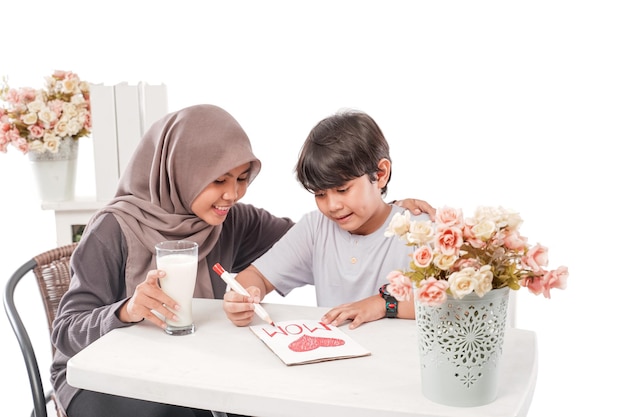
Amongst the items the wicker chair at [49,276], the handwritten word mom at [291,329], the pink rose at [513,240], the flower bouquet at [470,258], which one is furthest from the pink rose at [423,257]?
the wicker chair at [49,276]

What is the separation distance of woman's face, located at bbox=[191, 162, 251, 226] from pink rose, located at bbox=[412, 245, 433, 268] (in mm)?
945

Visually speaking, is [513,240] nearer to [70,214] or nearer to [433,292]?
[433,292]

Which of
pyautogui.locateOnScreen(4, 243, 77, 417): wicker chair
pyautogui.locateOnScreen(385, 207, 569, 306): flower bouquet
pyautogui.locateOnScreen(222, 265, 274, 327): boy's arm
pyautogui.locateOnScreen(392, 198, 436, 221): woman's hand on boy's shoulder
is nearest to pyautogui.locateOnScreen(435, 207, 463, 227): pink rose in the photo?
pyautogui.locateOnScreen(385, 207, 569, 306): flower bouquet

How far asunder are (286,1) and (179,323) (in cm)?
233

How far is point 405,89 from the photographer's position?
12.2ft

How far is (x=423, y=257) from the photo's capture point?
1.35 meters

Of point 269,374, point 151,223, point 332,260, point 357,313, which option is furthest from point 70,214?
point 269,374

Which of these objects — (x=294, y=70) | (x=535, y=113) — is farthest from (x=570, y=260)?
(x=294, y=70)

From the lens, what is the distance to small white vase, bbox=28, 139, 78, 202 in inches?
118

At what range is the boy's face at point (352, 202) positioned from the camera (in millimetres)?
2109

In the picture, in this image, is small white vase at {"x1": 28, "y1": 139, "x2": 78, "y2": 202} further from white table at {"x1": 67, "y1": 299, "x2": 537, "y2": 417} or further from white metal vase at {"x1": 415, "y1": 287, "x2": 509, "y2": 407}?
white metal vase at {"x1": 415, "y1": 287, "x2": 509, "y2": 407}

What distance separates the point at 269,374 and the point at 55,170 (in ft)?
5.86

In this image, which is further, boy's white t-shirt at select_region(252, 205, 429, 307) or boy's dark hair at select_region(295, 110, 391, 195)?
boy's white t-shirt at select_region(252, 205, 429, 307)

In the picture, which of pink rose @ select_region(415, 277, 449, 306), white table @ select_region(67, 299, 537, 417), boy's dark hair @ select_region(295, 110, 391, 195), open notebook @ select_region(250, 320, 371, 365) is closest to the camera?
pink rose @ select_region(415, 277, 449, 306)
